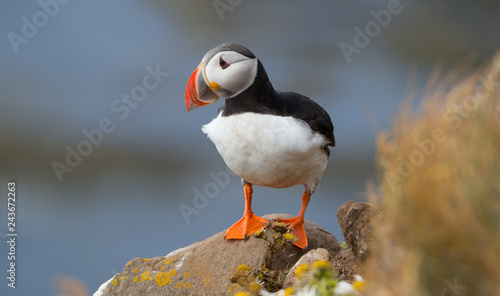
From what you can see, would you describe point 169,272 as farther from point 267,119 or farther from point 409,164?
point 409,164

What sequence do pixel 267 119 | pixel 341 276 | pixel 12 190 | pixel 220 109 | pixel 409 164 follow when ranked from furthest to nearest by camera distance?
pixel 12 190
pixel 220 109
pixel 267 119
pixel 341 276
pixel 409 164

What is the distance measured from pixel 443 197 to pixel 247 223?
300 centimetres

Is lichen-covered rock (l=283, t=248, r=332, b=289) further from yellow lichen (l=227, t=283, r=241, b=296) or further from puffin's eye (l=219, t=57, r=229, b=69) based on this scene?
puffin's eye (l=219, t=57, r=229, b=69)

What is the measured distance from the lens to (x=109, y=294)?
4496 mm

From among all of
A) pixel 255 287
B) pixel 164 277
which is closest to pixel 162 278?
pixel 164 277

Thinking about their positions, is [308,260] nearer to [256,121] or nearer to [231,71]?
[256,121]

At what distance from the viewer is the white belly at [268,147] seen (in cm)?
436

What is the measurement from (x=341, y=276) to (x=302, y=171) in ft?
3.57

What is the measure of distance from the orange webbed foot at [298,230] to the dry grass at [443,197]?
8.02 feet

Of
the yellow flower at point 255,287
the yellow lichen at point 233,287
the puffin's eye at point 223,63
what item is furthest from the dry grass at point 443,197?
the puffin's eye at point 223,63

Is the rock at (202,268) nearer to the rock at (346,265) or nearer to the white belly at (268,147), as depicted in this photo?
the rock at (346,265)

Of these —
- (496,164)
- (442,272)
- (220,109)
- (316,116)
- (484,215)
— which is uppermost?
(220,109)

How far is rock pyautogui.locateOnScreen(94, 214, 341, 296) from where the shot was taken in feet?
14.3

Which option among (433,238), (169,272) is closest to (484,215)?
(433,238)
